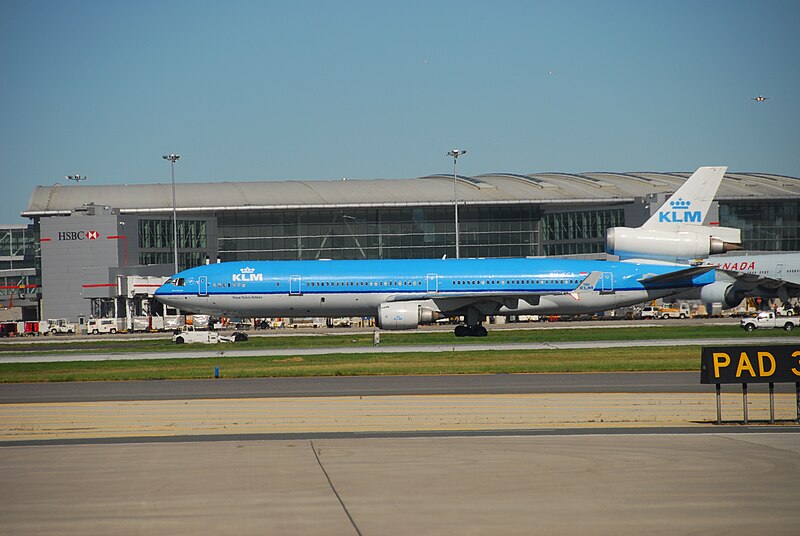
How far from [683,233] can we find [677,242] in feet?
2.78

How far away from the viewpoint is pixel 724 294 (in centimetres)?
7644

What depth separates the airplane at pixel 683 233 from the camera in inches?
2352

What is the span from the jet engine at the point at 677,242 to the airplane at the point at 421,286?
1.71 metres

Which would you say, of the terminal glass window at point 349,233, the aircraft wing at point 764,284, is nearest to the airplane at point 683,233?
the aircraft wing at point 764,284

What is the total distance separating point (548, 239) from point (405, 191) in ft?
64.1

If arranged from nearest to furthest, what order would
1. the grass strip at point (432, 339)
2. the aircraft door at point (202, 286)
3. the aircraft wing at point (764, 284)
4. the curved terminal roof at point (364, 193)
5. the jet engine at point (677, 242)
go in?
the grass strip at point (432, 339)
the aircraft door at point (202, 286)
the jet engine at point (677, 242)
the aircraft wing at point (764, 284)
the curved terminal roof at point (364, 193)

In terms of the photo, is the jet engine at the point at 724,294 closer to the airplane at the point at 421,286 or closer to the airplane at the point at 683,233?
the airplane at the point at 683,233

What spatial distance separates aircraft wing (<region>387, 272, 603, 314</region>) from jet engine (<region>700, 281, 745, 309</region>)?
22.4m

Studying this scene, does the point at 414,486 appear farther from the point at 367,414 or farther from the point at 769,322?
the point at 769,322

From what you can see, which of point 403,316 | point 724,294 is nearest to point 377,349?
point 403,316

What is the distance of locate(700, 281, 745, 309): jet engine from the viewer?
75.1m

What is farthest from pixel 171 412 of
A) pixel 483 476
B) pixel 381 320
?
pixel 381 320

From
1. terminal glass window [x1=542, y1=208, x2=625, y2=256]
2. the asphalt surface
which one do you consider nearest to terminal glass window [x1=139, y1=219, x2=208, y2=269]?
terminal glass window [x1=542, y1=208, x2=625, y2=256]

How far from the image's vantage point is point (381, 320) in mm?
54562
